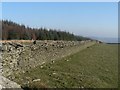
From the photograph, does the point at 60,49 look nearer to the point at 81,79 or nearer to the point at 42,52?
the point at 42,52

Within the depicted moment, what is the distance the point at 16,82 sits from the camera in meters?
10.4

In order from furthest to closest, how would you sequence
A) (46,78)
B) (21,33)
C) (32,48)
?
1. (21,33)
2. (32,48)
3. (46,78)

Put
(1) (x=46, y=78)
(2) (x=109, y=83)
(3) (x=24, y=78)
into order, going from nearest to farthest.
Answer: (3) (x=24, y=78), (1) (x=46, y=78), (2) (x=109, y=83)

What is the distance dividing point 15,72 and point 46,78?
149 cm

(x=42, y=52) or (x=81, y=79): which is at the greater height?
(x=42, y=52)

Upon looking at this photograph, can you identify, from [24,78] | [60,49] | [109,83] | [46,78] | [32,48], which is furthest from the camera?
[60,49]

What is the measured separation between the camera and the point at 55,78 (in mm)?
12188

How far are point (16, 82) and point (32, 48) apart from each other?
4227 millimetres

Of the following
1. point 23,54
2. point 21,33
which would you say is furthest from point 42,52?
point 21,33

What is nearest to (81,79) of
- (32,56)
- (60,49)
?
(32,56)

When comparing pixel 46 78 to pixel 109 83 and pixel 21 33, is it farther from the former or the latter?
pixel 21 33

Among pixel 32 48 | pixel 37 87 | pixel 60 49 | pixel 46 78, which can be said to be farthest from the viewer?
pixel 60 49

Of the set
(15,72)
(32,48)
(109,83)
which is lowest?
(109,83)

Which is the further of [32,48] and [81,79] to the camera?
[32,48]
